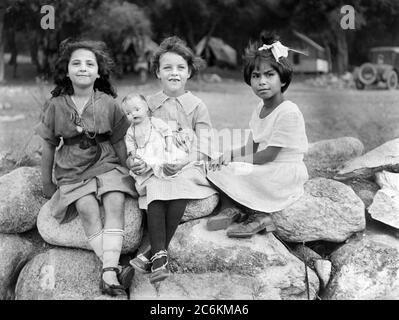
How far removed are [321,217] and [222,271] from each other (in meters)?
0.53

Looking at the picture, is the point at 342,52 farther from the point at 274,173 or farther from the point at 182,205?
the point at 182,205

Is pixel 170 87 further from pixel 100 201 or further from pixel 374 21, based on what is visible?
pixel 374 21

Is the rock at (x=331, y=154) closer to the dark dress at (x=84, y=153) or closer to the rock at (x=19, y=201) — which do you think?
the dark dress at (x=84, y=153)

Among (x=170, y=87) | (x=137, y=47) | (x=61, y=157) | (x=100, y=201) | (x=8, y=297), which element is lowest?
(x=8, y=297)

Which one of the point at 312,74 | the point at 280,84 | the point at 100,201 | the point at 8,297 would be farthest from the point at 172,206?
the point at 312,74

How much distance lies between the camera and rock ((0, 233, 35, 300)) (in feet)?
7.76

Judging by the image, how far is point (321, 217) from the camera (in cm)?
237

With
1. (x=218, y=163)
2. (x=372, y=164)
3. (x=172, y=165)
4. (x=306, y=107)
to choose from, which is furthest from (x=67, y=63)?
(x=306, y=107)

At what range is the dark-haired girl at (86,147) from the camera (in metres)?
2.14

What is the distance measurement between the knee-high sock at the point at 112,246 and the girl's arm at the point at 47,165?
1.34 ft

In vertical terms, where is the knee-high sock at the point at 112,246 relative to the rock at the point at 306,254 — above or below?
above

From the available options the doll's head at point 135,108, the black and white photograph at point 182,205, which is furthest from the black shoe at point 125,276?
the doll's head at point 135,108

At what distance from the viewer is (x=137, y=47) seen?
4.04 metres

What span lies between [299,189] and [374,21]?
1747 mm
